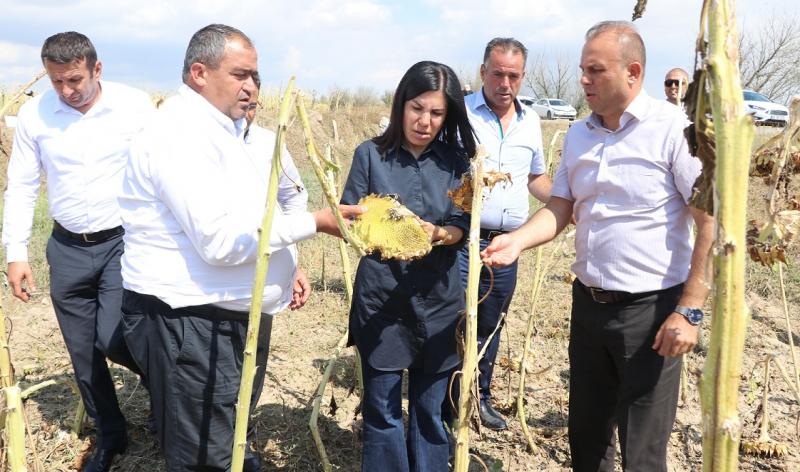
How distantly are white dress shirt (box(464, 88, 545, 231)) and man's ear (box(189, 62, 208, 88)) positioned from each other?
1.64 metres

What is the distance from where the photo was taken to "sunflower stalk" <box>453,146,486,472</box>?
5.56 feet

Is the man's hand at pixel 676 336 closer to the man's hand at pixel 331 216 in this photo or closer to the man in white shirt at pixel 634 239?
the man in white shirt at pixel 634 239

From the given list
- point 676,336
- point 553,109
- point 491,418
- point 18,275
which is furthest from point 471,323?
point 553,109

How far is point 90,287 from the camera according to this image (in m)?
3.21

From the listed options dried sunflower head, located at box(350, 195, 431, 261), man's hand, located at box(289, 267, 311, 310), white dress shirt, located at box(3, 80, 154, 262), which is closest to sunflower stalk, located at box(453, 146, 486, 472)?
dried sunflower head, located at box(350, 195, 431, 261)

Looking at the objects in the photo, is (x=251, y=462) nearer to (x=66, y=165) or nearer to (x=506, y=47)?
(x=66, y=165)

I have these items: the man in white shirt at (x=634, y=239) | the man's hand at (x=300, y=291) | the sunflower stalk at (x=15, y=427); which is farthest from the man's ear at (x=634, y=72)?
the sunflower stalk at (x=15, y=427)

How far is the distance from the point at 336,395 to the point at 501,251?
206 centimetres

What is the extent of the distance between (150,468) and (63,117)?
5.77 ft

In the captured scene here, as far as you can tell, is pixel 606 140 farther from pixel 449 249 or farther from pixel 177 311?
pixel 177 311

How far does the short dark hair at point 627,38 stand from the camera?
217cm

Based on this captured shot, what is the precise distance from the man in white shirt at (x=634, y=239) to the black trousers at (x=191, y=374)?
0.94 metres

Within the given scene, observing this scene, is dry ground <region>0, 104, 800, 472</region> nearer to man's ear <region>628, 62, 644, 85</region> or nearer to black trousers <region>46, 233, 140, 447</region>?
black trousers <region>46, 233, 140, 447</region>

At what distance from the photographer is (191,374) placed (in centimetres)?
218
